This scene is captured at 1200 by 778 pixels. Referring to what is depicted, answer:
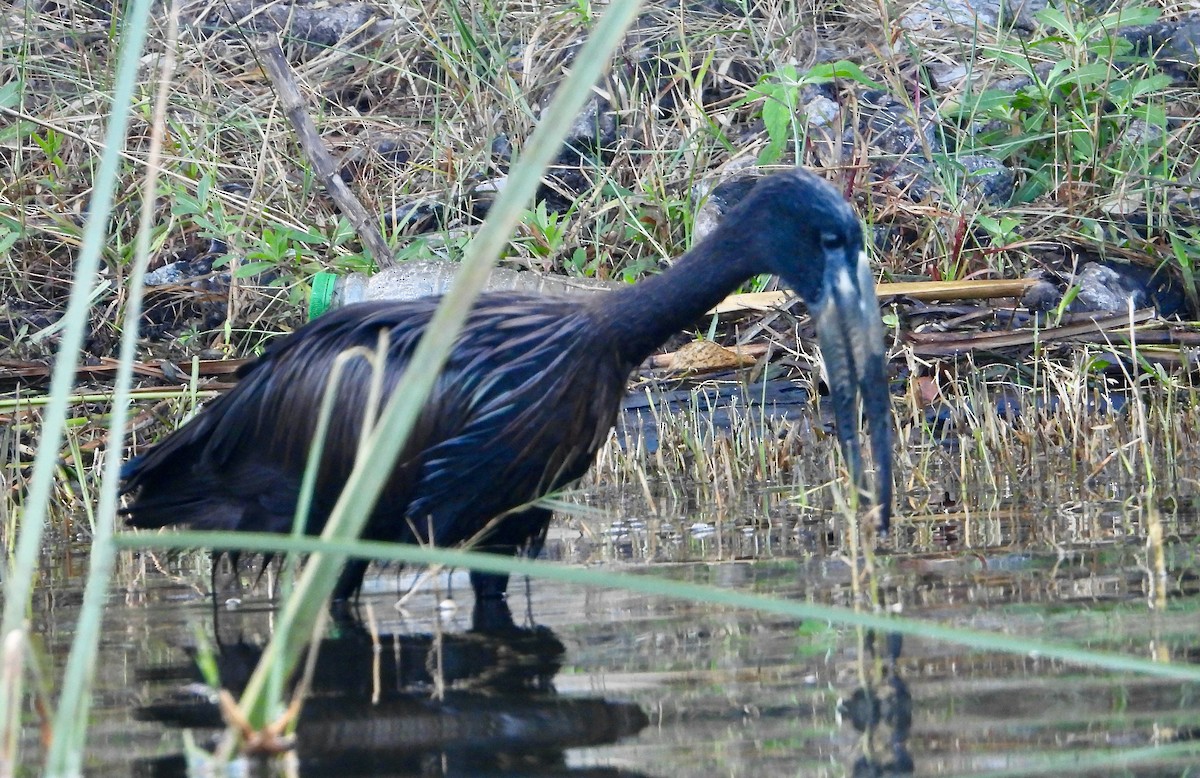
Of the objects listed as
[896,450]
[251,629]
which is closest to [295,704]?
[251,629]

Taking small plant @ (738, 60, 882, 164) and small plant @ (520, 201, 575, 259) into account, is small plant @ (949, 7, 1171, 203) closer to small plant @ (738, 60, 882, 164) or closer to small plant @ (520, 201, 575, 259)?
small plant @ (738, 60, 882, 164)

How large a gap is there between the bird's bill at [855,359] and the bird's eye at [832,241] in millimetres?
17

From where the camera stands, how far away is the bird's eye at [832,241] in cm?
337

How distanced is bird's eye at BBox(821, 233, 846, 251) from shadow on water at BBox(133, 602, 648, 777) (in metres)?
1.01

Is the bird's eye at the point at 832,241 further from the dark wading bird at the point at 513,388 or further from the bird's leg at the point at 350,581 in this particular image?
the bird's leg at the point at 350,581

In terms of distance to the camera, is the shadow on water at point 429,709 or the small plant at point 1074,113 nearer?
the shadow on water at point 429,709

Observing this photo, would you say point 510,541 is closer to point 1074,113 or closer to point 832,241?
point 832,241

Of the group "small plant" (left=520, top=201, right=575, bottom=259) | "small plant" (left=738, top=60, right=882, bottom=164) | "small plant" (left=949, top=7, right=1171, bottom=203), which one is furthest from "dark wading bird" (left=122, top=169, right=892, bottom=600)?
"small plant" (left=949, top=7, right=1171, bottom=203)

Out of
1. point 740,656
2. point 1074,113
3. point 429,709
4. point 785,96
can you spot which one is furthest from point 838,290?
point 1074,113

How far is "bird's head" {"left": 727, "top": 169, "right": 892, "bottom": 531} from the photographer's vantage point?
3293 millimetres

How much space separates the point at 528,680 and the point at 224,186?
6756 millimetres

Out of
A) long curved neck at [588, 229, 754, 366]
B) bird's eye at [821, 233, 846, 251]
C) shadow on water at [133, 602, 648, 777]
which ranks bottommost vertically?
shadow on water at [133, 602, 648, 777]

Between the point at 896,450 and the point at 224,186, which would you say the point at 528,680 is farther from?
the point at 224,186

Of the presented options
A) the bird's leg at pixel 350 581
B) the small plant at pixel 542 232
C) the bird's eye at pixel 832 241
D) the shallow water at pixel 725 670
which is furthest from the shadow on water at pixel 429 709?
the small plant at pixel 542 232
